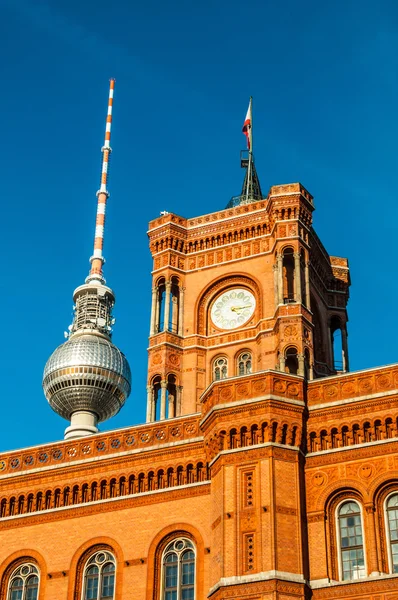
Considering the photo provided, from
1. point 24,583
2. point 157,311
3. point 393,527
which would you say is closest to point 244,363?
point 157,311

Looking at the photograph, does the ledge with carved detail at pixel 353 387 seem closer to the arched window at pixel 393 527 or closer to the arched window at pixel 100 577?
the arched window at pixel 393 527

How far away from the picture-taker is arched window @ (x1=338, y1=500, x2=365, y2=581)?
31031mm

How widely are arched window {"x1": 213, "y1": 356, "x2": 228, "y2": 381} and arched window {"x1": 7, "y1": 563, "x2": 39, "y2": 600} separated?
51.5ft

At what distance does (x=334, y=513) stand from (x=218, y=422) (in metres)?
4.74

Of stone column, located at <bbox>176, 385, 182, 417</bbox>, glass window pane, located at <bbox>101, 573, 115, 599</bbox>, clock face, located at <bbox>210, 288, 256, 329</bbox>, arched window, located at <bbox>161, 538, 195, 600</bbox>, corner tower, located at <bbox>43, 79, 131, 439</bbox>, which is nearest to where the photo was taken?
arched window, located at <bbox>161, 538, 195, 600</bbox>

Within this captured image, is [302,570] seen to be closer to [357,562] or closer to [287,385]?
[357,562]

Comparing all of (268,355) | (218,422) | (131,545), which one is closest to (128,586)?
(131,545)

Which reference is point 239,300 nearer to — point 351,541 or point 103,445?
point 103,445

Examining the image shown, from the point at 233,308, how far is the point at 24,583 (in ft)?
63.2

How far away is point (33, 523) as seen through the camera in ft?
122

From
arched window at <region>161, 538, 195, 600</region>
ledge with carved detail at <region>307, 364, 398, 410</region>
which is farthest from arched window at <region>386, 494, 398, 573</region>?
arched window at <region>161, 538, 195, 600</region>

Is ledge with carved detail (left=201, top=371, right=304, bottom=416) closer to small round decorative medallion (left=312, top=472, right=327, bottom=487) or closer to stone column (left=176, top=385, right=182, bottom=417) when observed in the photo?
small round decorative medallion (left=312, top=472, right=327, bottom=487)

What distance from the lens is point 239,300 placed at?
51031 mm

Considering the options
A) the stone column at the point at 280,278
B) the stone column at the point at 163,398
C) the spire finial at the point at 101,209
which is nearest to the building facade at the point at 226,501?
the stone column at the point at 163,398
